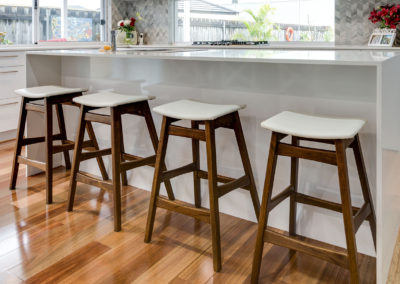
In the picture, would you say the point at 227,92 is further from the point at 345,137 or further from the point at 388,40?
the point at 388,40

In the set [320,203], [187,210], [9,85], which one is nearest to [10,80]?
[9,85]

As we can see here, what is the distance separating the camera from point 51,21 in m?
4.94

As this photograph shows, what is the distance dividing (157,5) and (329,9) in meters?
2.42

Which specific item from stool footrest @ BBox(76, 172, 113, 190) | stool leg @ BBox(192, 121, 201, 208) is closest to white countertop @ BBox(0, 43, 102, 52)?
stool footrest @ BBox(76, 172, 113, 190)

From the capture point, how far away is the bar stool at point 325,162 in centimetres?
147

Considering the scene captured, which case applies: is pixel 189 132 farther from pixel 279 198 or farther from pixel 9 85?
pixel 9 85

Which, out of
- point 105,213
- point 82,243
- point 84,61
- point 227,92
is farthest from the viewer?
point 84,61

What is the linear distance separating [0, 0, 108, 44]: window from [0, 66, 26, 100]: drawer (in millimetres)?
591

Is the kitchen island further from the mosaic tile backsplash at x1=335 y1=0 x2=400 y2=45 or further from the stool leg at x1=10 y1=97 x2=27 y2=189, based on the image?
the mosaic tile backsplash at x1=335 y1=0 x2=400 y2=45

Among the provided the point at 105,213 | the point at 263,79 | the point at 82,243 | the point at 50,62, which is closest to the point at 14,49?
the point at 50,62

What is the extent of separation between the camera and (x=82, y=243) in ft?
6.69

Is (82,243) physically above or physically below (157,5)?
below

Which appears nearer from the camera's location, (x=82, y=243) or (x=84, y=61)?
(x=82, y=243)

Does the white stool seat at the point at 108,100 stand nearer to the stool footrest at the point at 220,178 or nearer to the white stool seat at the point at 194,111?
the white stool seat at the point at 194,111
